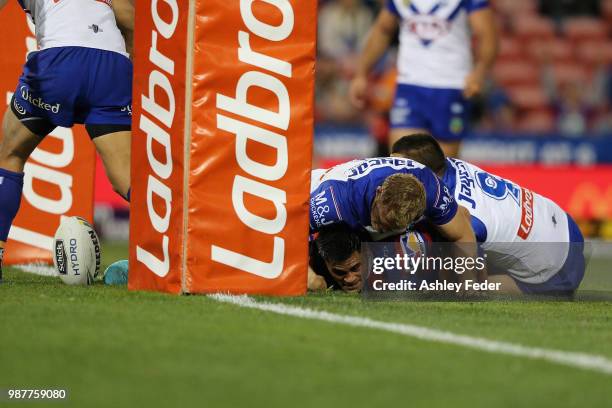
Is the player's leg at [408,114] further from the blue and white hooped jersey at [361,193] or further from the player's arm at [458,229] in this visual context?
the player's arm at [458,229]

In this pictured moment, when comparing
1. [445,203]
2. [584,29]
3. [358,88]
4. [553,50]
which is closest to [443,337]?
[445,203]

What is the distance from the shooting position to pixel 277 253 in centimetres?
509

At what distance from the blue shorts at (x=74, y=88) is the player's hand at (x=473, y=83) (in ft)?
9.58

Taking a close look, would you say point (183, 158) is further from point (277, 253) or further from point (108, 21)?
point (108, 21)

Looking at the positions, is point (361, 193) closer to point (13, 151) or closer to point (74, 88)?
point (74, 88)

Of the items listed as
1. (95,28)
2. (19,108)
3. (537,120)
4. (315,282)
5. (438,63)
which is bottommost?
(537,120)

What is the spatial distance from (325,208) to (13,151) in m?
1.62

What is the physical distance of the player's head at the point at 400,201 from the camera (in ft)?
16.4

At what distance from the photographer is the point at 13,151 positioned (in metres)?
5.86

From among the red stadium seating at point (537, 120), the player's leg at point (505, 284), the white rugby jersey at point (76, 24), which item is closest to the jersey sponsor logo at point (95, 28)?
the white rugby jersey at point (76, 24)

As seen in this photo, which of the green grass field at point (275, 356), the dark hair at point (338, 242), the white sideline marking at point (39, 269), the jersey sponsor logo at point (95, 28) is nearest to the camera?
the green grass field at point (275, 356)

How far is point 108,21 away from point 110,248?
5.45 m

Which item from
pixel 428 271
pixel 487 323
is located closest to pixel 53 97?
pixel 428 271

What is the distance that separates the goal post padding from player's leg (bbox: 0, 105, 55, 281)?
2.99 feet
